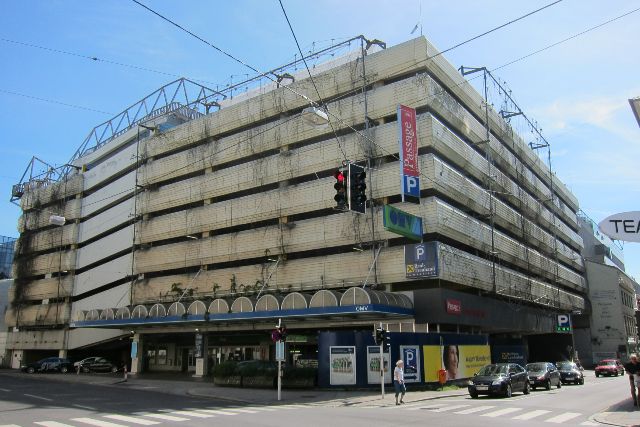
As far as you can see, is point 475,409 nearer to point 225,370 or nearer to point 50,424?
point 50,424

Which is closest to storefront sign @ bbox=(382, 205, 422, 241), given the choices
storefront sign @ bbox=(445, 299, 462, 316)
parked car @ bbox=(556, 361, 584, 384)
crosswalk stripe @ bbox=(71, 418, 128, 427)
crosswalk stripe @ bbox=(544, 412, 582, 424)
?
storefront sign @ bbox=(445, 299, 462, 316)

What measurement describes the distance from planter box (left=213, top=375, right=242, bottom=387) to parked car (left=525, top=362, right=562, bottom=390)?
16147 mm

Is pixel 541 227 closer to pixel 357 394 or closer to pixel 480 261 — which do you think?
pixel 480 261

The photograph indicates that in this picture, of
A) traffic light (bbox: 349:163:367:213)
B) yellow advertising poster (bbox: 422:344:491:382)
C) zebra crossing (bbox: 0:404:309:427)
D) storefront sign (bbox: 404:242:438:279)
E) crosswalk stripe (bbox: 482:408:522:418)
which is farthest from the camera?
storefront sign (bbox: 404:242:438:279)

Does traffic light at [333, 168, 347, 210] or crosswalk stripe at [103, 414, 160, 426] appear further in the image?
traffic light at [333, 168, 347, 210]

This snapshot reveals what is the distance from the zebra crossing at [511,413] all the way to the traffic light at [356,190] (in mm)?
7539

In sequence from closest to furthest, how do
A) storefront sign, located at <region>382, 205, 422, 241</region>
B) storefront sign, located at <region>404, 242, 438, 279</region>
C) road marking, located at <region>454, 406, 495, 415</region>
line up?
road marking, located at <region>454, 406, 495, 415</region>, storefront sign, located at <region>382, 205, 422, 241</region>, storefront sign, located at <region>404, 242, 438, 279</region>

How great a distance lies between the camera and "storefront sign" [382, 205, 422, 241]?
30922mm

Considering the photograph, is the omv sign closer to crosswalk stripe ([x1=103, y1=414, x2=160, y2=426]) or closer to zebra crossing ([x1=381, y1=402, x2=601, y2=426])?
zebra crossing ([x1=381, y1=402, x2=601, y2=426])

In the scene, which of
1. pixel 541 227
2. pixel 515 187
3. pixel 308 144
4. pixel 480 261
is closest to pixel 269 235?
pixel 308 144

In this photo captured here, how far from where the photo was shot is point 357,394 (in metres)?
26.1

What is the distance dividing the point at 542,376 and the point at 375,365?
939 cm

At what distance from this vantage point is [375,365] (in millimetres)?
27859

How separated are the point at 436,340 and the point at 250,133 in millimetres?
23601
